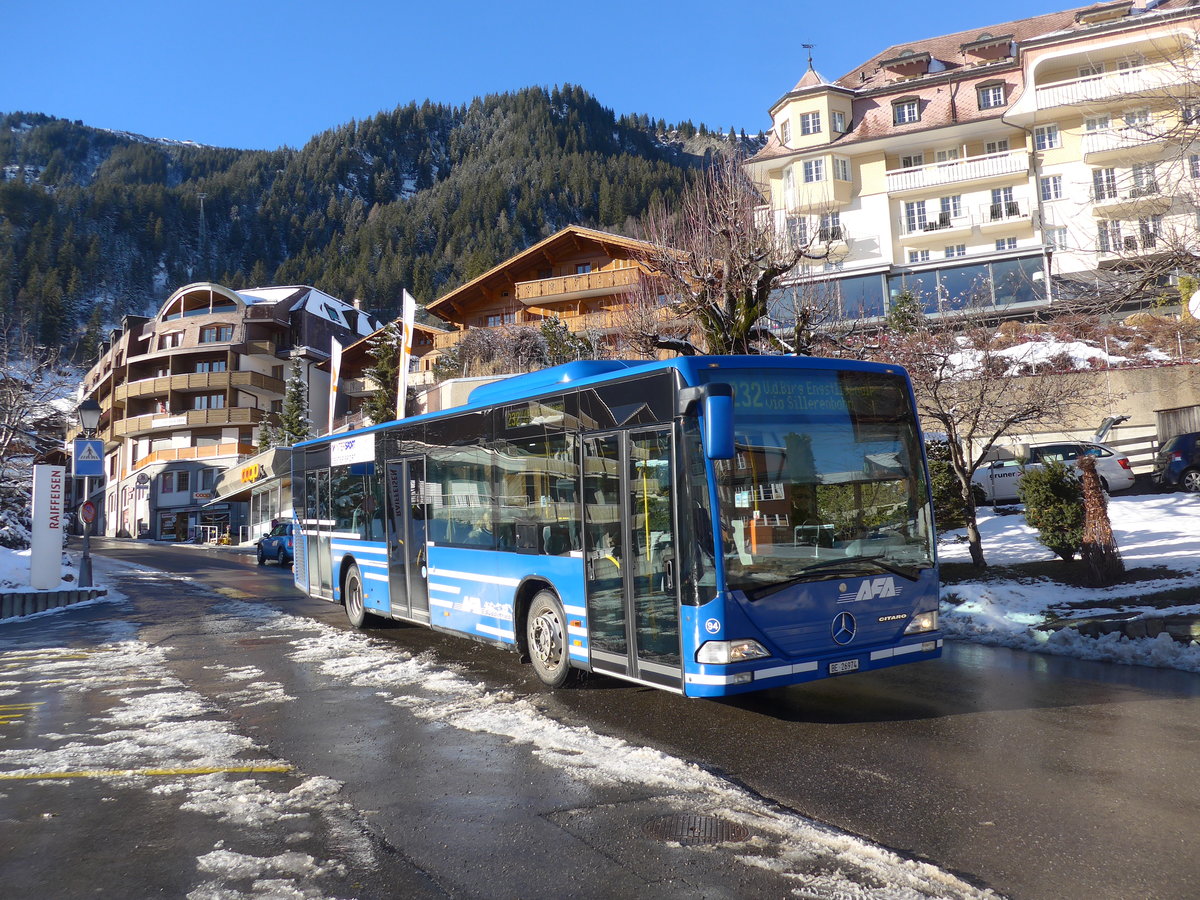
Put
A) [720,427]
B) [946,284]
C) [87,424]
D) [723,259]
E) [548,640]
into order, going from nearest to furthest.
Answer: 1. [720,427]
2. [548,640]
3. [723,259]
4. [87,424]
5. [946,284]

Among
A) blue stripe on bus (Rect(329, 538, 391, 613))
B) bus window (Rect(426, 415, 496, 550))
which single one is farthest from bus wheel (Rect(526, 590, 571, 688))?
blue stripe on bus (Rect(329, 538, 391, 613))

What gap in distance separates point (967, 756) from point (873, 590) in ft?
4.82

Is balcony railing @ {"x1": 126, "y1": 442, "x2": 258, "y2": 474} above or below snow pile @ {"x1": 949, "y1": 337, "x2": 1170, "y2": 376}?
above

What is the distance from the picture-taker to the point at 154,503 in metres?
67.2

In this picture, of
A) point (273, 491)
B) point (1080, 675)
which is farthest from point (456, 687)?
point (273, 491)

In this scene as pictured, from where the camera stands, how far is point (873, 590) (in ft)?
22.7

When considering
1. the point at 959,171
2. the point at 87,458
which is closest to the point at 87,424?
the point at 87,458

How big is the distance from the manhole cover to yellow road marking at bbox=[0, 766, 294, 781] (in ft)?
9.37

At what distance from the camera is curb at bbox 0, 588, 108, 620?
1680 centimetres

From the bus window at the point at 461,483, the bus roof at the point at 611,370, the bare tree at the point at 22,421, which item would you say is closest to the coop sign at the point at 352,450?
the bus roof at the point at 611,370

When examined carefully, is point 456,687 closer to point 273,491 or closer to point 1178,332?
point 1178,332

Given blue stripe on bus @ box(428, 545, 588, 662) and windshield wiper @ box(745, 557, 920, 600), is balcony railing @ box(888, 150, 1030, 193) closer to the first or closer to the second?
blue stripe on bus @ box(428, 545, 588, 662)

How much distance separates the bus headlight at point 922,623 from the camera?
713cm

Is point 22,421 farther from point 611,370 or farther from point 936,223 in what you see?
A: point 936,223
